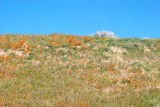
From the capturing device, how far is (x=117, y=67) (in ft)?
101

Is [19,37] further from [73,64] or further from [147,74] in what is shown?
[147,74]

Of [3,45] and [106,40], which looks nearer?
[3,45]

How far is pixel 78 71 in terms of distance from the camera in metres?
29.2

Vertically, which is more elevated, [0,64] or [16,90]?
[0,64]

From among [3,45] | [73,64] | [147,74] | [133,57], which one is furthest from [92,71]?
[3,45]

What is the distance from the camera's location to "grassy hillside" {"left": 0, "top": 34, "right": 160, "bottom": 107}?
22.9 metres

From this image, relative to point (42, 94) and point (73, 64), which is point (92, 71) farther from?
point (42, 94)

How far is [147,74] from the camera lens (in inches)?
A: 1160

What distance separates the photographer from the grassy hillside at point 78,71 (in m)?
22.9

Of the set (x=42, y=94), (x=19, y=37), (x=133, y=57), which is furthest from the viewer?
(x=19, y=37)

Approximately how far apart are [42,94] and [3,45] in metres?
12.9

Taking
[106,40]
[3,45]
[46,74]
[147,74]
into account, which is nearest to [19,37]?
[3,45]

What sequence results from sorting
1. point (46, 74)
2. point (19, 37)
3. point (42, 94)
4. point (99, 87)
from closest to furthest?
point (42, 94) → point (99, 87) → point (46, 74) → point (19, 37)

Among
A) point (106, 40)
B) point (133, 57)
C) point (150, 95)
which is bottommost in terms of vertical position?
point (150, 95)
